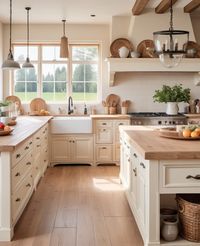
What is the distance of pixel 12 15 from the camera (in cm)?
662

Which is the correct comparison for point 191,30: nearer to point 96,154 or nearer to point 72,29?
point 72,29

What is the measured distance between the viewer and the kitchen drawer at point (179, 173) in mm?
2807

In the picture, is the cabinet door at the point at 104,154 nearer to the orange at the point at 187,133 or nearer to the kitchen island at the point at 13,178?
the kitchen island at the point at 13,178

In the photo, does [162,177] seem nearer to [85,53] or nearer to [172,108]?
[172,108]

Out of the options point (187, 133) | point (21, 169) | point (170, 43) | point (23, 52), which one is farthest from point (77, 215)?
point (23, 52)

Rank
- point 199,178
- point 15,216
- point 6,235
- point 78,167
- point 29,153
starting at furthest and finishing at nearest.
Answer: point 78,167
point 29,153
point 15,216
point 6,235
point 199,178

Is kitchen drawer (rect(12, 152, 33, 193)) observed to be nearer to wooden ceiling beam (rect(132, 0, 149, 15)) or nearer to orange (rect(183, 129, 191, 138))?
orange (rect(183, 129, 191, 138))

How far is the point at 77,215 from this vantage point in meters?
3.87

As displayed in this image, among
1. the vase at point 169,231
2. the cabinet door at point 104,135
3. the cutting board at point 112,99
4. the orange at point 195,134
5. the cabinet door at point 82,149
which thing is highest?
the cutting board at point 112,99

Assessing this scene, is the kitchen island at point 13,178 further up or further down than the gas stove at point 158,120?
further down

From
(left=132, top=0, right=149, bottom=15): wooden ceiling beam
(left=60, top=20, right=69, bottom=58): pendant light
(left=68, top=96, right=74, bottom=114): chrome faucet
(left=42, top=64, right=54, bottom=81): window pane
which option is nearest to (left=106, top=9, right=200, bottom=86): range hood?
(left=132, top=0, right=149, bottom=15): wooden ceiling beam

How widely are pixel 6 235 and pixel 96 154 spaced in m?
3.59

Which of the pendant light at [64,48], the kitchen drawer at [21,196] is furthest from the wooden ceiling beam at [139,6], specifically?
the kitchen drawer at [21,196]

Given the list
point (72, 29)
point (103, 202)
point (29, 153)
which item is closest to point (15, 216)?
point (29, 153)
